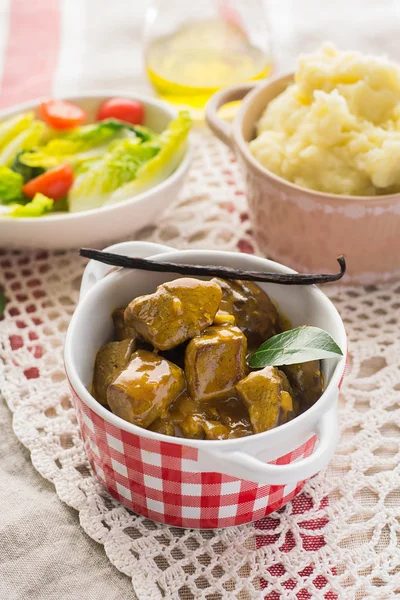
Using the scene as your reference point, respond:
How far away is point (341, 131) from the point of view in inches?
→ 90.2

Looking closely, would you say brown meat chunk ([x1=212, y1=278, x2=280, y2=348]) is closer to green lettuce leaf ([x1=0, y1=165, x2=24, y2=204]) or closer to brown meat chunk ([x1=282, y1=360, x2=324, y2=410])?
brown meat chunk ([x1=282, y1=360, x2=324, y2=410])

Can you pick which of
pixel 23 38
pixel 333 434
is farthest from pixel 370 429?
pixel 23 38

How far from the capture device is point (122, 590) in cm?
167

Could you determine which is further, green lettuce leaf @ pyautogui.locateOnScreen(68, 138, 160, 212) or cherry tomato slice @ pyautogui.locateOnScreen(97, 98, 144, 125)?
cherry tomato slice @ pyautogui.locateOnScreen(97, 98, 144, 125)

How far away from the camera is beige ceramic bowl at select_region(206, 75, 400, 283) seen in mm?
2221

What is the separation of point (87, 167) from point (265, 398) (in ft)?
4.78

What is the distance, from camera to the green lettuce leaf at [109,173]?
262 cm

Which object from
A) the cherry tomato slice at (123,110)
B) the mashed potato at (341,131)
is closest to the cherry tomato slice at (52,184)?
the cherry tomato slice at (123,110)

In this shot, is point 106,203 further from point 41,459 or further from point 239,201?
Answer: point 41,459

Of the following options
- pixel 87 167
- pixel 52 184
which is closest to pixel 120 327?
pixel 52 184

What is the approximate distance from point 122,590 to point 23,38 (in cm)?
299

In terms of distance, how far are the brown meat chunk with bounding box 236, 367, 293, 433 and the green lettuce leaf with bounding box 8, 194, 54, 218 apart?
46.1 inches

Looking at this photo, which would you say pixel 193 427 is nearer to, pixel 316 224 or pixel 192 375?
pixel 192 375

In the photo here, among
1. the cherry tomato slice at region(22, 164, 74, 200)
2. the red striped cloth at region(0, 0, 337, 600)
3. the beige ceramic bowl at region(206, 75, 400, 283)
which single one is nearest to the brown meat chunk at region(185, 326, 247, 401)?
the beige ceramic bowl at region(206, 75, 400, 283)
